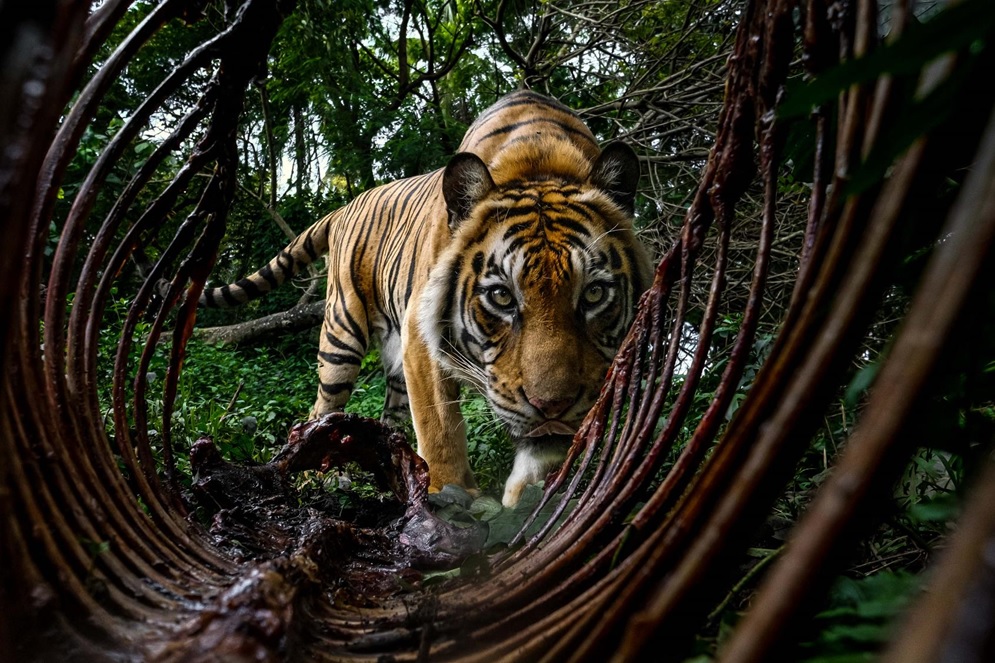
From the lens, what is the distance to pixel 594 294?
1.76 m

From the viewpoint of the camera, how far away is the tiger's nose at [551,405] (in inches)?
62.9

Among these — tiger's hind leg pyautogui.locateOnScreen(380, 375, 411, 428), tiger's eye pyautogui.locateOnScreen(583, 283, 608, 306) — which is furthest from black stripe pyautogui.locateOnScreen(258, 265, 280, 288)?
tiger's eye pyautogui.locateOnScreen(583, 283, 608, 306)

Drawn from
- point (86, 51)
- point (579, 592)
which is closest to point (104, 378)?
point (86, 51)

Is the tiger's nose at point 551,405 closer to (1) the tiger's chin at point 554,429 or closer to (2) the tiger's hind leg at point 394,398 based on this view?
(1) the tiger's chin at point 554,429

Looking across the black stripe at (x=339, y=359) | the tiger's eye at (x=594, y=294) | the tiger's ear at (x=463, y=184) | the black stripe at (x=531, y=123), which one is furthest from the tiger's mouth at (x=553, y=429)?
the black stripe at (x=339, y=359)

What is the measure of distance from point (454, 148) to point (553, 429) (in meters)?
4.50

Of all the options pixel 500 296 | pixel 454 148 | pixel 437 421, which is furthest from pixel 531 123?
pixel 454 148

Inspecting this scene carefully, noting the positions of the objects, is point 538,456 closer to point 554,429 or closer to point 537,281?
point 554,429

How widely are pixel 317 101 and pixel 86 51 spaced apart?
19.2 feet

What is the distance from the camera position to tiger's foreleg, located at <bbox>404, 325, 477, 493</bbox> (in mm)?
2021

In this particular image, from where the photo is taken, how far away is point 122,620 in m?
0.43

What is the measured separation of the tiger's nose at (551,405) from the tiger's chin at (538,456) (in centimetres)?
3

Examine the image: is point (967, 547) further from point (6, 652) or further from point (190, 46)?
point (190, 46)

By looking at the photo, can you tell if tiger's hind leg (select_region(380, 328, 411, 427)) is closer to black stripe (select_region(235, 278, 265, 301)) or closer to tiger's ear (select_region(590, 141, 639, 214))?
black stripe (select_region(235, 278, 265, 301))
